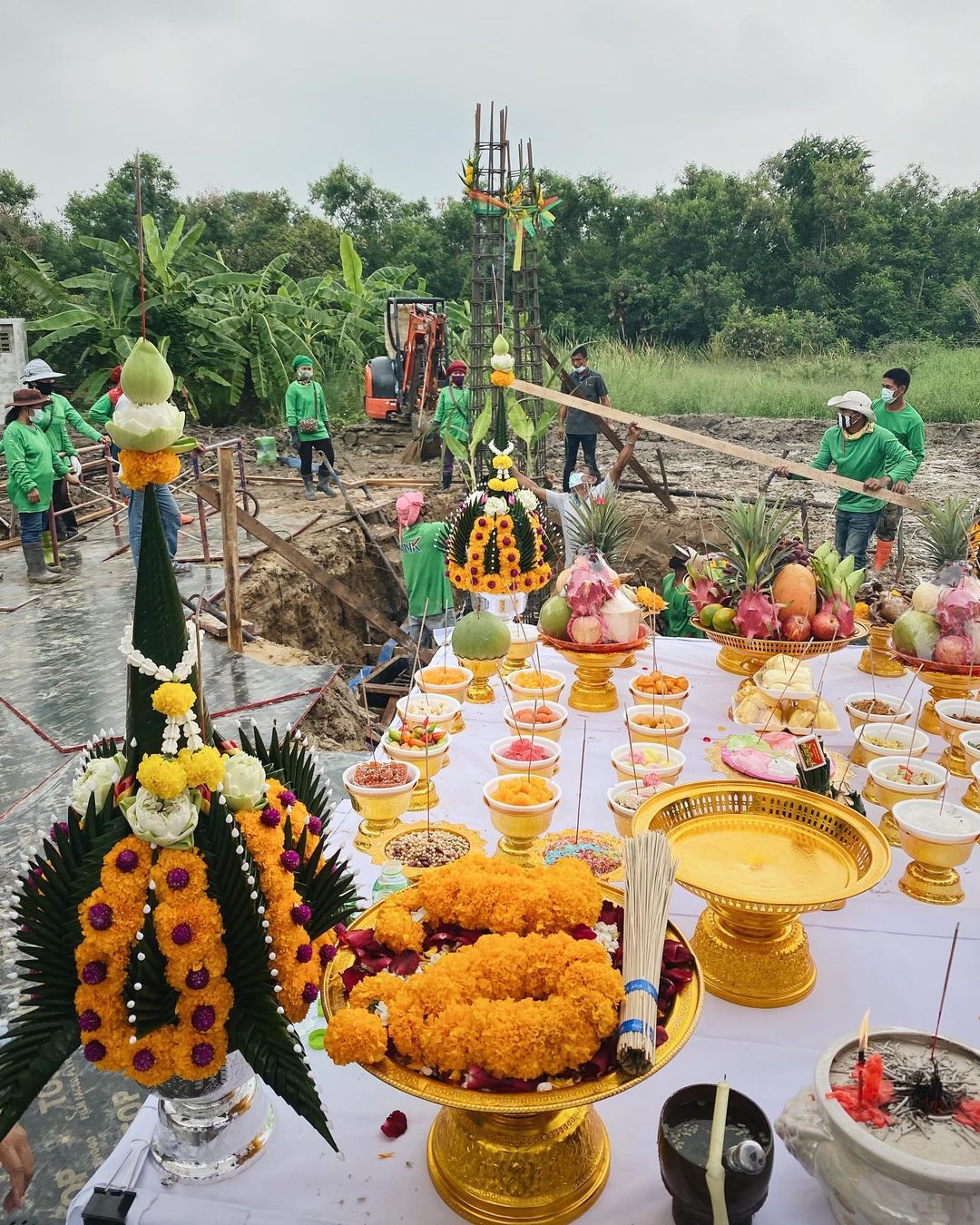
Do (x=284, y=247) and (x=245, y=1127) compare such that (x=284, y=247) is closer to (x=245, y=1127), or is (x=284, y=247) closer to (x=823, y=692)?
(x=823, y=692)

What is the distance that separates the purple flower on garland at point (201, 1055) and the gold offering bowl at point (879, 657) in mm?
2823

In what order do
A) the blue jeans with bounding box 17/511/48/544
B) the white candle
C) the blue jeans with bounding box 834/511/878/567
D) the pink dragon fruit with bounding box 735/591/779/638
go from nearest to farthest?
1. the white candle
2. the pink dragon fruit with bounding box 735/591/779/638
3. the blue jeans with bounding box 834/511/878/567
4. the blue jeans with bounding box 17/511/48/544

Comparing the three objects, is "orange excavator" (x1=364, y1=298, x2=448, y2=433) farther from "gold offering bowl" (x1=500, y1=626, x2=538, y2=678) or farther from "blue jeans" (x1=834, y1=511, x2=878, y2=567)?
"gold offering bowl" (x1=500, y1=626, x2=538, y2=678)

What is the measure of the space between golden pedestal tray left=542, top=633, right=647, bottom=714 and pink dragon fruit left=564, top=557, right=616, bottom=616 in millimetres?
135

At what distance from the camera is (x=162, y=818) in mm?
1291

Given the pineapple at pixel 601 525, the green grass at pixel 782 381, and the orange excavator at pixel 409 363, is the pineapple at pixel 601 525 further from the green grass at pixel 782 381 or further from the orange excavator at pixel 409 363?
the green grass at pixel 782 381

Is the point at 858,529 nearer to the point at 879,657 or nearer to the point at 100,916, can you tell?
the point at 879,657

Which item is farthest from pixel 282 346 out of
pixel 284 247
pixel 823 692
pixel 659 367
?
pixel 823 692

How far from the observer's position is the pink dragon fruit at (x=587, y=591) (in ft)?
10.3

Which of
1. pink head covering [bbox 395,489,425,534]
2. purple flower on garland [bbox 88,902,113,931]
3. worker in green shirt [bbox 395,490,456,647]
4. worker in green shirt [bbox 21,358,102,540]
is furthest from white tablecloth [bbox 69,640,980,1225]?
worker in green shirt [bbox 21,358,102,540]

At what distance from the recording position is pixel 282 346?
46.1 ft

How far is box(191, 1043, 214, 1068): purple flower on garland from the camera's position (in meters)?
1.27

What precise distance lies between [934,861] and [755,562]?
1.23 meters

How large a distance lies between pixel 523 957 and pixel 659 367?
18.3 metres
